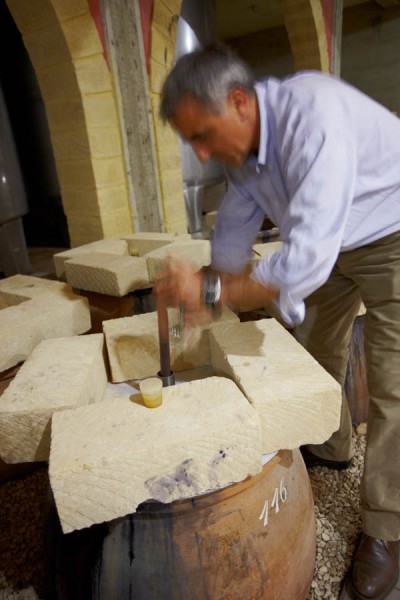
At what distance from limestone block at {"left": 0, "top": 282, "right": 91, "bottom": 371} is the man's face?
106 cm

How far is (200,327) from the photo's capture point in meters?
1.78

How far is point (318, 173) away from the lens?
1.15 m

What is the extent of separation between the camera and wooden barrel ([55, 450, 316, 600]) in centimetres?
116

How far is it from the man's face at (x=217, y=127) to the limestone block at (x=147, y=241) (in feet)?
4.72

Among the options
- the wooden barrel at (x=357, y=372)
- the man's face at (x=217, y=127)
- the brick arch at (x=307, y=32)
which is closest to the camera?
the man's face at (x=217, y=127)

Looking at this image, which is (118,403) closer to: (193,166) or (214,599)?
(214,599)

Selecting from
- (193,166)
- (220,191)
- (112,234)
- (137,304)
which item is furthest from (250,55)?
(137,304)

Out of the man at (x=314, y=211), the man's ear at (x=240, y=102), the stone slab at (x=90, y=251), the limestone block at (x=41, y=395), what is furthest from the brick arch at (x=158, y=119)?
the limestone block at (x=41, y=395)

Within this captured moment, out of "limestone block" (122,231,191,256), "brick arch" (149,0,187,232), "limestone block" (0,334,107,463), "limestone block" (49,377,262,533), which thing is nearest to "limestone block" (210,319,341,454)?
"limestone block" (49,377,262,533)

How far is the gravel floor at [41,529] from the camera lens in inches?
69.5

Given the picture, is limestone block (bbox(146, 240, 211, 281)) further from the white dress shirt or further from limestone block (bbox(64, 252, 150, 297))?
the white dress shirt

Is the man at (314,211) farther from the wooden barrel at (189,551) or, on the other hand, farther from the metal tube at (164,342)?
the wooden barrel at (189,551)

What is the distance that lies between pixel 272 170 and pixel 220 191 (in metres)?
8.43

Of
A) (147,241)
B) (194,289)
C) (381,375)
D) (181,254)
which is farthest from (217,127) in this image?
(147,241)
